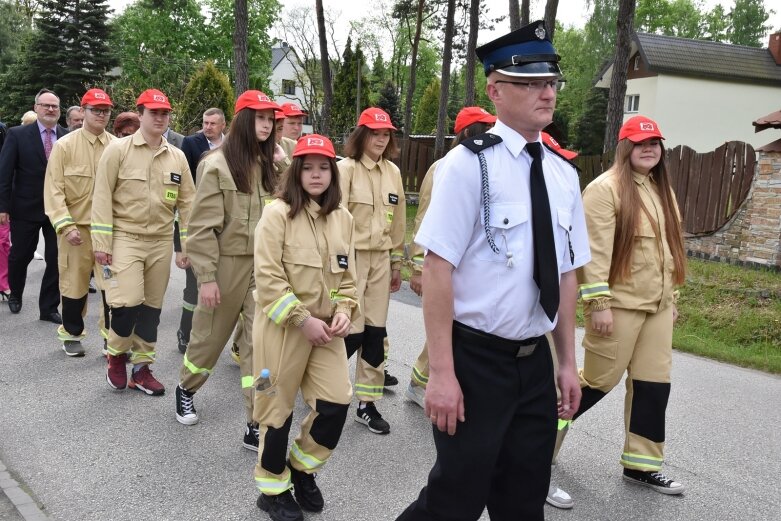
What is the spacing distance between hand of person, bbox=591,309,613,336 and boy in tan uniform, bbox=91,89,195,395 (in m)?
3.37

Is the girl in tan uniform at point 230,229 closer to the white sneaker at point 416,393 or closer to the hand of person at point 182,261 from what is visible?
the hand of person at point 182,261

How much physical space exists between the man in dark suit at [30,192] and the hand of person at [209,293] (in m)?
4.10

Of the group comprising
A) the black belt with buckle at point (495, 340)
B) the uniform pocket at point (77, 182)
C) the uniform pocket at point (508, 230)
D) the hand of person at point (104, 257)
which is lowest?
the hand of person at point (104, 257)

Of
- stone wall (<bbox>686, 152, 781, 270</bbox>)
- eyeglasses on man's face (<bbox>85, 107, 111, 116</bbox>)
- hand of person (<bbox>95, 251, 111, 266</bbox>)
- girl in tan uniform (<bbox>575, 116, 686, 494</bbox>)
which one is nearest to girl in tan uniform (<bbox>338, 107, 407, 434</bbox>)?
girl in tan uniform (<bbox>575, 116, 686, 494</bbox>)

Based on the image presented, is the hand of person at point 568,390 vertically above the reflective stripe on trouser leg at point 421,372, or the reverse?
the hand of person at point 568,390

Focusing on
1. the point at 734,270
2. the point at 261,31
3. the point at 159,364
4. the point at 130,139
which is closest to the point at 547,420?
the point at 130,139

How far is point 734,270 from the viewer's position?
39.0ft

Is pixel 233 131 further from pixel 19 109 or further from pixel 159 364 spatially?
pixel 19 109

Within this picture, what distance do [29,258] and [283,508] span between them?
19.8ft

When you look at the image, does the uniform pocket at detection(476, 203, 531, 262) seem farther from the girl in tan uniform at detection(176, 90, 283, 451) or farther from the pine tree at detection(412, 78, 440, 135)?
the pine tree at detection(412, 78, 440, 135)

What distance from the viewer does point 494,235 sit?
256 centimetres

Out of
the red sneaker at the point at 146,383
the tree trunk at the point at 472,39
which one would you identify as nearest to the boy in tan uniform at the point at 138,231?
the red sneaker at the point at 146,383

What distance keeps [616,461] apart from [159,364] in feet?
13.5

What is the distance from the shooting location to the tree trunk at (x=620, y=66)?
14.7 meters
